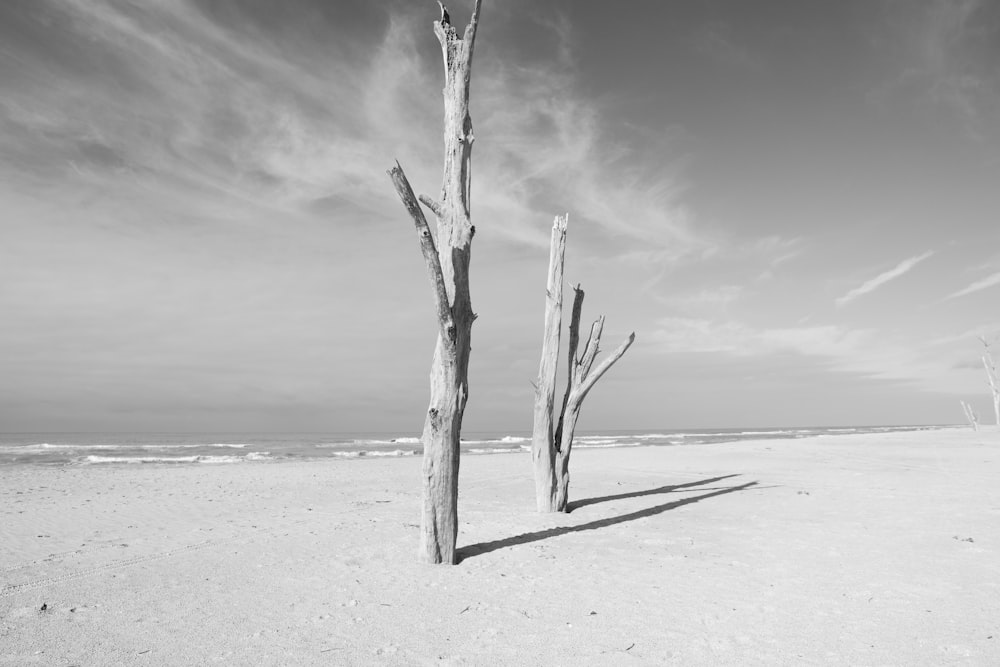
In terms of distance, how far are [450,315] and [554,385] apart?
3748mm

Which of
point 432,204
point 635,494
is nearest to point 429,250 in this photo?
point 432,204

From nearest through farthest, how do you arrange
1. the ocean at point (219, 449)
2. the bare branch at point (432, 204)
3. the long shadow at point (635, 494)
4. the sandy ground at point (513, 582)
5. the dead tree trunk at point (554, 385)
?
the sandy ground at point (513, 582), the bare branch at point (432, 204), the dead tree trunk at point (554, 385), the long shadow at point (635, 494), the ocean at point (219, 449)

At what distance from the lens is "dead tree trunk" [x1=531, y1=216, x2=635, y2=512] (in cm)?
912

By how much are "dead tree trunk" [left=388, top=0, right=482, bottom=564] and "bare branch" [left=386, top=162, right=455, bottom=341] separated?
3 centimetres

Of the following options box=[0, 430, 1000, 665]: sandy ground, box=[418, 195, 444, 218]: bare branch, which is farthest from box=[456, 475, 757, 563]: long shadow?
box=[418, 195, 444, 218]: bare branch

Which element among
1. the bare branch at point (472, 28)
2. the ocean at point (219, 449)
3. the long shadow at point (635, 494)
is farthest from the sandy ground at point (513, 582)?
the ocean at point (219, 449)

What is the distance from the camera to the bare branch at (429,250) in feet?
18.0

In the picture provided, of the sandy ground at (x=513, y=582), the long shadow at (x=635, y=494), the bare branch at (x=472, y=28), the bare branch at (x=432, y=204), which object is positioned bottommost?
the sandy ground at (x=513, y=582)

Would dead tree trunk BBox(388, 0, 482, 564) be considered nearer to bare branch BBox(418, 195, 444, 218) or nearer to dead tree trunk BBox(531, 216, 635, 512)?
bare branch BBox(418, 195, 444, 218)

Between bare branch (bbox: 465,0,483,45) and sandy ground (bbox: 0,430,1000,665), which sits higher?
bare branch (bbox: 465,0,483,45)

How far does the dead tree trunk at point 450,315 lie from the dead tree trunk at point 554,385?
3.02 metres

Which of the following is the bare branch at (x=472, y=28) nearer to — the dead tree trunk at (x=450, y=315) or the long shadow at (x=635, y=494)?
the dead tree trunk at (x=450, y=315)

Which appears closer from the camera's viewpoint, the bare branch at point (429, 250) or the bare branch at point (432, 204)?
the bare branch at point (429, 250)

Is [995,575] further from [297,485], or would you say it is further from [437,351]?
[297,485]
